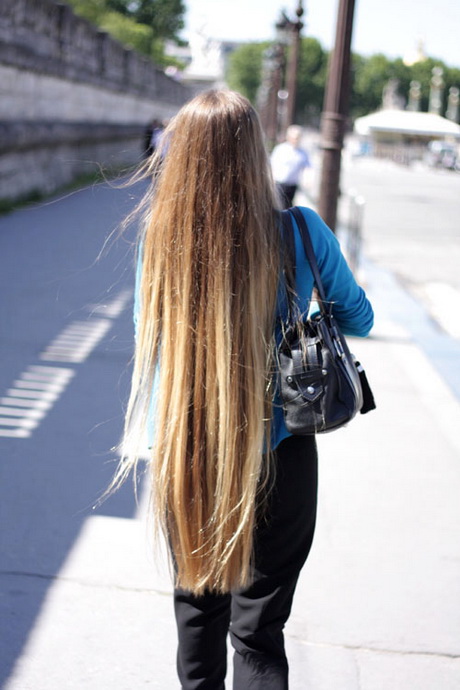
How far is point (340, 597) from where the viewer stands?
3354 mm

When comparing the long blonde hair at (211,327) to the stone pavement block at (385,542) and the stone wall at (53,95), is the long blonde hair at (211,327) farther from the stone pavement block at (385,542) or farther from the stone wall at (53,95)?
the stone wall at (53,95)

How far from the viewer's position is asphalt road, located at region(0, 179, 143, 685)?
339 cm

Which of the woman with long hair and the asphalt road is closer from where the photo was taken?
the woman with long hair

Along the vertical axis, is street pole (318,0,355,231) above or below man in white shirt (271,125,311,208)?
above

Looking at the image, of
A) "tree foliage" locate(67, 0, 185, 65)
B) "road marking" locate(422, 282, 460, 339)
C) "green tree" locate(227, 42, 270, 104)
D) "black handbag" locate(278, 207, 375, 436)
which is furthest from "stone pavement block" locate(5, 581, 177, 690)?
"green tree" locate(227, 42, 270, 104)

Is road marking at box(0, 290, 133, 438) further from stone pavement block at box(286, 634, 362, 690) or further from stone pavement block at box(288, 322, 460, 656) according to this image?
stone pavement block at box(286, 634, 362, 690)

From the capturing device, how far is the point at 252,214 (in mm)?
1973

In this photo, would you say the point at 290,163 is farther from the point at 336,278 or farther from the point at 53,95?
the point at 336,278

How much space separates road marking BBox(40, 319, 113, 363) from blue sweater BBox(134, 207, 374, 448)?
168 inches

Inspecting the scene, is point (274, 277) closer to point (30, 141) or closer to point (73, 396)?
point (73, 396)

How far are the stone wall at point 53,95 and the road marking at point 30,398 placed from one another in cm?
307

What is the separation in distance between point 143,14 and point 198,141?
286 ft

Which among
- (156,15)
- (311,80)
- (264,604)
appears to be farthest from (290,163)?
(311,80)

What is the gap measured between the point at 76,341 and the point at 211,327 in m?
4.97
